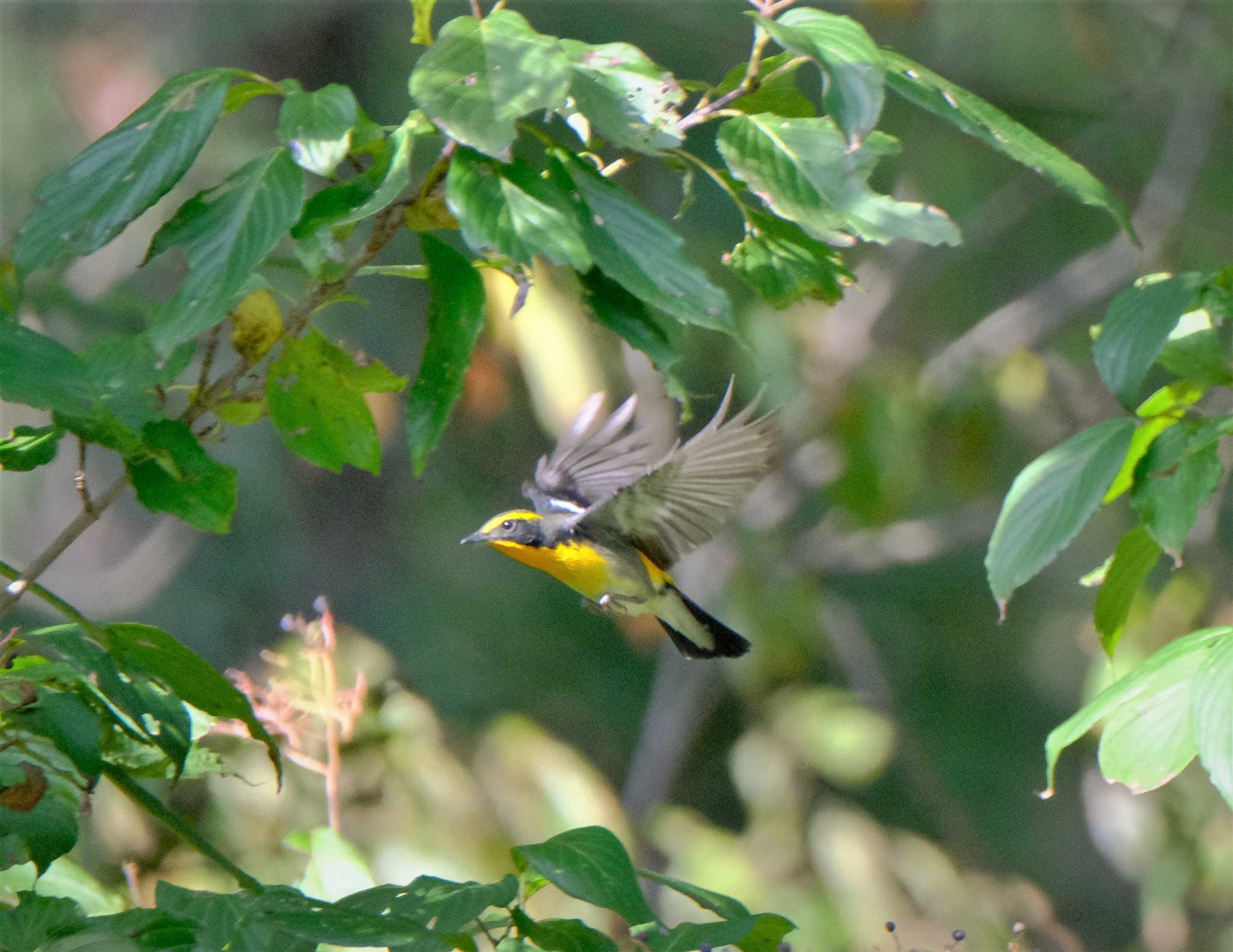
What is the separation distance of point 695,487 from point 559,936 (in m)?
0.81

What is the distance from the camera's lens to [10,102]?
17.2ft

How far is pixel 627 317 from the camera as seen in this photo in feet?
3.51

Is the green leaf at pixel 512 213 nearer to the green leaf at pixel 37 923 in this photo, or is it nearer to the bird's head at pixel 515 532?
the green leaf at pixel 37 923

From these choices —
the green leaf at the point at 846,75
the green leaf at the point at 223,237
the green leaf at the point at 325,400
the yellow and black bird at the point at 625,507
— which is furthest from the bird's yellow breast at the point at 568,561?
the green leaf at the point at 846,75

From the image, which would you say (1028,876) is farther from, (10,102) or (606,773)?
(10,102)

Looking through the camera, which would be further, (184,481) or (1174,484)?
(1174,484)

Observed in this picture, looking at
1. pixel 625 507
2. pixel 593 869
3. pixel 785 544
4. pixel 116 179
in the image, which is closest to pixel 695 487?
pixel 625 507

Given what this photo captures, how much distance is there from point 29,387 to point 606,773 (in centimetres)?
467

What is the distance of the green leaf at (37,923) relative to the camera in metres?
0.99

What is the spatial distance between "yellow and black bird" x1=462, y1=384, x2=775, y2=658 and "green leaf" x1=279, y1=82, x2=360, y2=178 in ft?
2.31

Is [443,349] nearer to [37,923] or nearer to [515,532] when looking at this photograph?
[37,923]

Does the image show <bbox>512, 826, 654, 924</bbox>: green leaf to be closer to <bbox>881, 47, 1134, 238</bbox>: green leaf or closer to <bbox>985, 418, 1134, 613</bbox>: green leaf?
<bbox>985, 418, 1134, 613</bbox>: green leaf

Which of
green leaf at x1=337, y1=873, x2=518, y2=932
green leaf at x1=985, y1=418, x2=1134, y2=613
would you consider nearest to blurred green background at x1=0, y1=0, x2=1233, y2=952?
green leaf at x1=337, y1=873, x2=518, y2=932

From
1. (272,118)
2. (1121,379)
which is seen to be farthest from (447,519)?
(1121,379)
